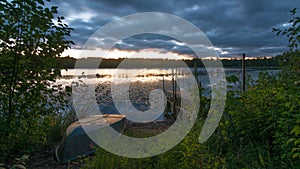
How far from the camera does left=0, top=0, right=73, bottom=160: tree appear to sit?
3717 mm

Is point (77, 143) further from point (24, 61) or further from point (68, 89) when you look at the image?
point (24, 61)

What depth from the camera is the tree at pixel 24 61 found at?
12.2 feet

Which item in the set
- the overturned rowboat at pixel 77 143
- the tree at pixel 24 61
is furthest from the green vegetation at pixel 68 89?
the overturned rowboat at pixel 77 143

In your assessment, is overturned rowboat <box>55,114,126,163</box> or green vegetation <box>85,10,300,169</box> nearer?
green vegetation <box>85,10,300,169</box>

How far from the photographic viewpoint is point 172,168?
340cm

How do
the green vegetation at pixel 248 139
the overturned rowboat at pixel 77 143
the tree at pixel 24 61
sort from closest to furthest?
the green vegetation at pixel 248 139
the tree at pixel 24 61
the overturned rowboat at pixel 77 143

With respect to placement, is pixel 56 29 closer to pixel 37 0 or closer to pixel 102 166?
pixel 37 0

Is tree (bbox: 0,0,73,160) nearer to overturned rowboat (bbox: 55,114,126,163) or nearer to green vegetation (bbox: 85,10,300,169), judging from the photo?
overturned rowboat (bbox: 55,114,126,163)

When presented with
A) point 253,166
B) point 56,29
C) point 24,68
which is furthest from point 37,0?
point 253,166

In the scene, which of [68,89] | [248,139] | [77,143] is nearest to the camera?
[248,139]

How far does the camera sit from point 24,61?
3.85 metres

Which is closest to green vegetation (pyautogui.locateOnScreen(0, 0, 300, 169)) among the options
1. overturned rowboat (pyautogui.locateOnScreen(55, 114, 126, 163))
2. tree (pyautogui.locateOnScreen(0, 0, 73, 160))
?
tree (pyautogui.locateOnScreen(0, 0, 73, 160))

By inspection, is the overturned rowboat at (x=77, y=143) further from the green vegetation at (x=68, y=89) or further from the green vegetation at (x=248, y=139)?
the green vegetation at (x=248, y=139)

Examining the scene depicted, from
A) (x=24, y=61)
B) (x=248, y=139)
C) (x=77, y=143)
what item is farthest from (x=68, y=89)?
(x=248, y=139)
